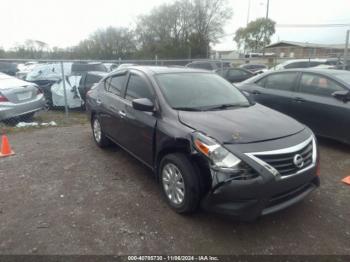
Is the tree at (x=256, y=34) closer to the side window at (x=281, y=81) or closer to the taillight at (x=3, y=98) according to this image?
the side window at (x=281, y=81)

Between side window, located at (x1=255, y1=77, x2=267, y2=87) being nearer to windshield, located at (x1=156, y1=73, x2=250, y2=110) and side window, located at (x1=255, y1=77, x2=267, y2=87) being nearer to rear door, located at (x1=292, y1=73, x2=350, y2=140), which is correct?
rear door, located at (x1=292, y1=73, x2=350, y2=140)

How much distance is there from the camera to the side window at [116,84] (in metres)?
4.33

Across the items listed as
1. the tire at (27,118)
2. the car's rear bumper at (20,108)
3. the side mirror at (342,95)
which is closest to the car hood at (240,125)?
the side mirror at (342,95)

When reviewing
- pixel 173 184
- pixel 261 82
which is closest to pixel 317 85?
pixel 261 82

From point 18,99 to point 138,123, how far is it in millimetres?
4543

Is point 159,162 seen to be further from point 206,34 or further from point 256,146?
point 206,34

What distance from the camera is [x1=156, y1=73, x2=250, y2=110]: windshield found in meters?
3.43

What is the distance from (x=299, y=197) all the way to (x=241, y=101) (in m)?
1.53

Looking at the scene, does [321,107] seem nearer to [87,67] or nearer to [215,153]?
[215,153]

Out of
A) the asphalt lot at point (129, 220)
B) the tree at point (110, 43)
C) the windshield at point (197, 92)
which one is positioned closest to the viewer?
the asphalt lot at point (129, 220)

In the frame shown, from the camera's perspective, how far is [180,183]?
295 centimetres

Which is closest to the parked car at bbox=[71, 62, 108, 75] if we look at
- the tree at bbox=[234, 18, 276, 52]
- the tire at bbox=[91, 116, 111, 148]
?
the tire at bbox=[91, 116, 111, 148]

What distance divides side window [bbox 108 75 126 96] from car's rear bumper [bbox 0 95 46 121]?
3.27m

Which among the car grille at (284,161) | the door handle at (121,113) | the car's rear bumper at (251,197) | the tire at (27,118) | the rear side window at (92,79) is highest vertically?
the rear side window at (92,79)
